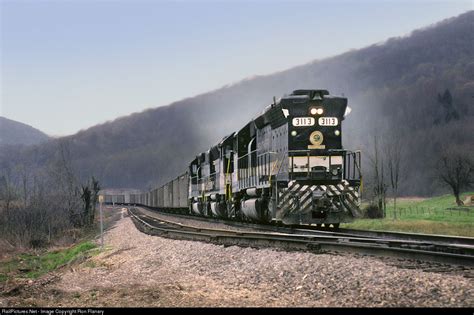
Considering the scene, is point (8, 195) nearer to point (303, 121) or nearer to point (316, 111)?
point (303, 121)

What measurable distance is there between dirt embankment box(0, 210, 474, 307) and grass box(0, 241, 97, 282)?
8.50 metres

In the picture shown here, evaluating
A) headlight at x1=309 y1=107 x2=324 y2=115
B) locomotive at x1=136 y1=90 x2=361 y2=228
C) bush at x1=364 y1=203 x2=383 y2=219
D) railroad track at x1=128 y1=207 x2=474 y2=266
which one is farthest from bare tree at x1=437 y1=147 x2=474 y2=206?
railroad track at x1=128 y1=207 x2=474 y2=266

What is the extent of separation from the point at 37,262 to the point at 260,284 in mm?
20373

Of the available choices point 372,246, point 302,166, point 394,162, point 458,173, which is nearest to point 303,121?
point 302,166

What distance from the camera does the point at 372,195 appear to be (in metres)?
39.2

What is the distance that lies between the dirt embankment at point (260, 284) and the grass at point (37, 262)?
27.9 feet

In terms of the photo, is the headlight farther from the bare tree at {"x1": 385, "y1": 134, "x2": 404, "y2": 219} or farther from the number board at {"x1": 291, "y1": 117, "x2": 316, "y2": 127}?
the bare tree at {"x1": 385, "y1": 134, "x2": 404, "y2": 219}

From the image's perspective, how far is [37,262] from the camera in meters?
26.6

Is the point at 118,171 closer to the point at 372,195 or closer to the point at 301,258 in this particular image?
the point at 372,195

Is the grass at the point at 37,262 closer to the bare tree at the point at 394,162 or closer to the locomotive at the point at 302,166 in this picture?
the locomotive at the point at 302,166

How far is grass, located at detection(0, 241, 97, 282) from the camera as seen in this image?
21.7 m

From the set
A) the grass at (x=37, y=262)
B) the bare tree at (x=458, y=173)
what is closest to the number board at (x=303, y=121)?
the grass at (x=37, y=262)

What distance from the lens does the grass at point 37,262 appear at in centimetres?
2170

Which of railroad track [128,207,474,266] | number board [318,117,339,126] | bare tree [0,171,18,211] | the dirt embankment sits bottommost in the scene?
the dirt embankment
